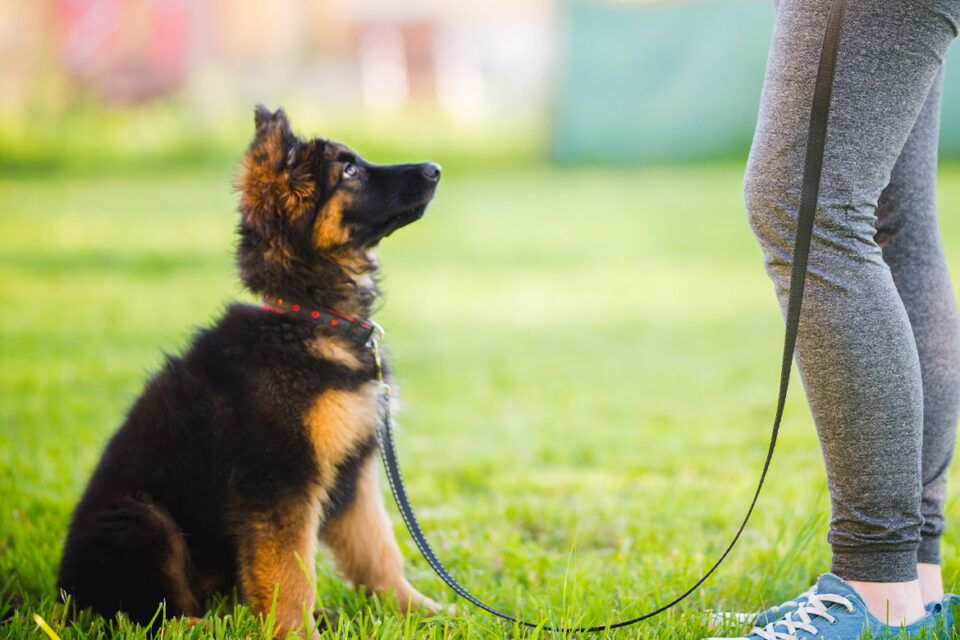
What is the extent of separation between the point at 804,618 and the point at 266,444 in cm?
133

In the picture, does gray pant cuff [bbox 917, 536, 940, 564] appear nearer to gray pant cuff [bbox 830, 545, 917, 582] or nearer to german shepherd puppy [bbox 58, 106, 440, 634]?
gray pant cuff [bbox 830, 545, 917, 582]

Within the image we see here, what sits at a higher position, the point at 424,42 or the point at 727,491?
the point at 424,42

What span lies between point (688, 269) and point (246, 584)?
709 cm

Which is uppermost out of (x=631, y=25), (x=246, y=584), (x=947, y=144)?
(x=631, y=25)

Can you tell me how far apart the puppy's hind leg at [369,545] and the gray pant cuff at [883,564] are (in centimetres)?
114

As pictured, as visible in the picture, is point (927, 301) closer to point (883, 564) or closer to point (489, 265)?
point (883, 564)

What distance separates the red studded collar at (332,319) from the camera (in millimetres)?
2500

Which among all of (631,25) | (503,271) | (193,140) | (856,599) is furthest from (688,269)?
(193,140)

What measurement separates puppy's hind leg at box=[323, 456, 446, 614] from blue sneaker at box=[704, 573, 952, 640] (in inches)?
38.3

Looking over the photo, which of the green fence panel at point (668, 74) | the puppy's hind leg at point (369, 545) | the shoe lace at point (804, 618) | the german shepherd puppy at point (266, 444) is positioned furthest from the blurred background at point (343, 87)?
the shoe lace at point (804, 618)

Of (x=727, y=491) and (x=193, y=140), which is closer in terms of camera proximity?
(x=727, y=491)

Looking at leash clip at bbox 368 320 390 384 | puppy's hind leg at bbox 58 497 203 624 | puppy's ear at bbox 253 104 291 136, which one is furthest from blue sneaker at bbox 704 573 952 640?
puppy's ear at bbox 253 104 291 136

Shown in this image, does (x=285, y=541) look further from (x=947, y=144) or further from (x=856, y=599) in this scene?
(x=947, y=144)

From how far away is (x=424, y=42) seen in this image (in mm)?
16094
